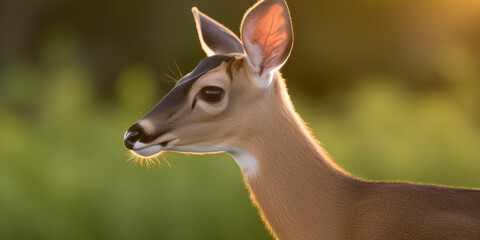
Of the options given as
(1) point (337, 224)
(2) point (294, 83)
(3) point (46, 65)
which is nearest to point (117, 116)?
(3) point (46, 65)

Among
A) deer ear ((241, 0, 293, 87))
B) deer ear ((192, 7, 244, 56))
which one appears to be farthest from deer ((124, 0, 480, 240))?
deer ear ((192, 7, 244, 56))

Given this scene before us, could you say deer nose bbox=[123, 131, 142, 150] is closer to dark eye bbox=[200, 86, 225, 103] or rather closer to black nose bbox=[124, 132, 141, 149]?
black nose bbox=[124, 132, 141, 149]

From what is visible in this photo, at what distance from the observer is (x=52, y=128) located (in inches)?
100

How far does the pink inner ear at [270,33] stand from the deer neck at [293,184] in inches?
5.2

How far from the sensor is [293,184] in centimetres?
137

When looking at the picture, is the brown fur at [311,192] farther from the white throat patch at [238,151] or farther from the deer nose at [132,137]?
the deer nose at [132,137]

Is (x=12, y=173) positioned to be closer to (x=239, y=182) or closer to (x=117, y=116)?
(x=117, y=116)

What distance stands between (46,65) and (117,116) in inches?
16.8

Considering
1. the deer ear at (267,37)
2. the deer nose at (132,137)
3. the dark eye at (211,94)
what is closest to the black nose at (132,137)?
the deer nose at (132,137)

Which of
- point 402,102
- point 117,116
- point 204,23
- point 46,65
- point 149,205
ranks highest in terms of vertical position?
point 204,23

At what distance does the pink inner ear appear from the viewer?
1.31 meters

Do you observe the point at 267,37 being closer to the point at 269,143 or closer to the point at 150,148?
the point at 269,143

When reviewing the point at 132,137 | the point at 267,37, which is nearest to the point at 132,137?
the point at 132,137

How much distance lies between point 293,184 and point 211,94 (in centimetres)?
26
